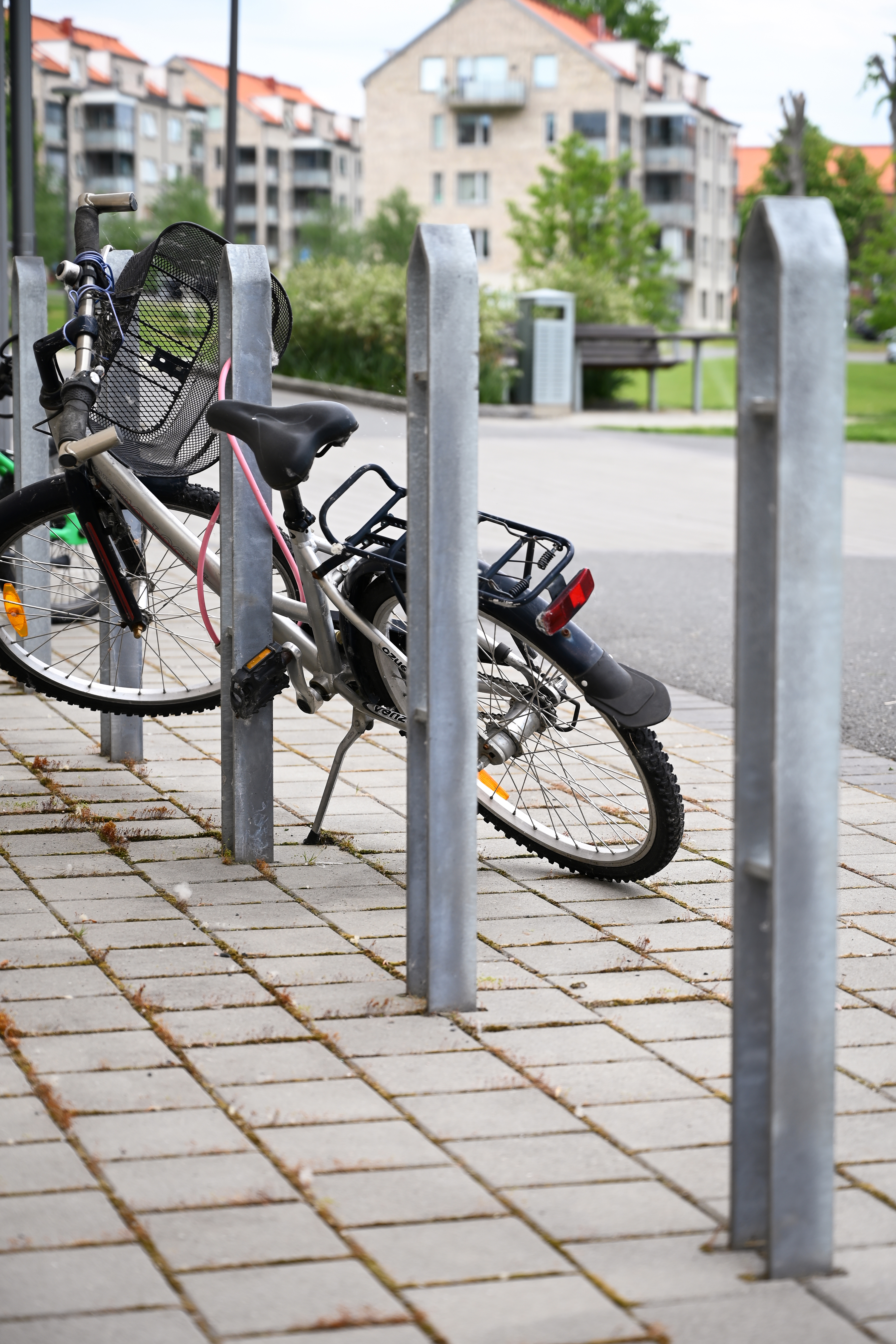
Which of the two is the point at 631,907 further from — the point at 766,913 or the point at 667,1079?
the point at 766,913

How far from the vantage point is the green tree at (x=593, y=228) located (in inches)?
1706

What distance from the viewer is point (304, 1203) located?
259 centimetres

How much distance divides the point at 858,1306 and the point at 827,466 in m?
1.08

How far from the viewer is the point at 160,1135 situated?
2.83 m

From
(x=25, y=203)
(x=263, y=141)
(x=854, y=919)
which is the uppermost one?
(x=263, y=141)

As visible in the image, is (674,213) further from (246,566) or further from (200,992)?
(200,992)

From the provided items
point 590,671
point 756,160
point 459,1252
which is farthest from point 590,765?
point 756,160

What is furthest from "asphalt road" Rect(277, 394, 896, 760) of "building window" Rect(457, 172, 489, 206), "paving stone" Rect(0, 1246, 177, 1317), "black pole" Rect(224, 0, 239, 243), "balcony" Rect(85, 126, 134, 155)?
"balcony" Rect(85, 126, 134, 155)

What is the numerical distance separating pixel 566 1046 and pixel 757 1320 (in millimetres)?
1005

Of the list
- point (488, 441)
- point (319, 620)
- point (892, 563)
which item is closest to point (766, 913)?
point (319, 620)

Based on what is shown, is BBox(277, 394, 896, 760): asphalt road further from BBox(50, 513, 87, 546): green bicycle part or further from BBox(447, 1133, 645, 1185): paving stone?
BBox(447, 1133, 645, 1185): paving stone

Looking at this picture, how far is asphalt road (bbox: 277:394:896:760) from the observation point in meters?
7.21

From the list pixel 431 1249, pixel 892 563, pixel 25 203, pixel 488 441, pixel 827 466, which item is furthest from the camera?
pixel 488 441

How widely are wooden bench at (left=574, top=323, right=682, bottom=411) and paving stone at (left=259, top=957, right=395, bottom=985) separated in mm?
22648
